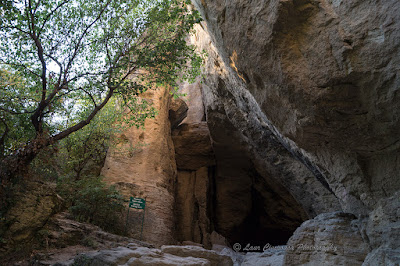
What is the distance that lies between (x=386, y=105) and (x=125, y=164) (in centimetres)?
1082

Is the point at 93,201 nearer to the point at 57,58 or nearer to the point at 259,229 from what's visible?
the point at 57,58

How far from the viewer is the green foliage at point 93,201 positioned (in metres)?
10.1

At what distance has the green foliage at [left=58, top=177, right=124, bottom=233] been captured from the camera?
10137 millimetres

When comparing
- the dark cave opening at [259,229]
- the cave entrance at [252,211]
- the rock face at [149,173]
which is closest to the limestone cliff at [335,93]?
the rock face at [149,173]

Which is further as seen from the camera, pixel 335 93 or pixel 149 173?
pixel 149 173

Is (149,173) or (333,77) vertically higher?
(149,173)

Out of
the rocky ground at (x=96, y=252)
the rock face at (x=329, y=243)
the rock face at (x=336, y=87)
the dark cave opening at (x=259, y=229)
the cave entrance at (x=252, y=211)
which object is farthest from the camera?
the dark cave opening at (x=259, y=229)

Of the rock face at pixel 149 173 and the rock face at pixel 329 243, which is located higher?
the rock face at pixel 149 173

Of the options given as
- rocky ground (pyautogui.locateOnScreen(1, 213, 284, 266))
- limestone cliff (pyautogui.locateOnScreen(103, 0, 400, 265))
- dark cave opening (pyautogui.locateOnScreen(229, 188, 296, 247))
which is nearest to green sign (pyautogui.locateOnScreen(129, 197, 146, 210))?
rocky ground (pyautogui.locateOnScreen(1, 213, 284, 266))

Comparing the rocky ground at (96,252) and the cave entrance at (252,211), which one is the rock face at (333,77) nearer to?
the rocky ground at (96,252)

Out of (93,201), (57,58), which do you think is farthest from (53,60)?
(93,201)

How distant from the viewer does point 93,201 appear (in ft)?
34.4

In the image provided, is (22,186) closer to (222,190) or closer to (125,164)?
(125,164)

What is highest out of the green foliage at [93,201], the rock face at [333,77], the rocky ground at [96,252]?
the rock face at [333,77]
